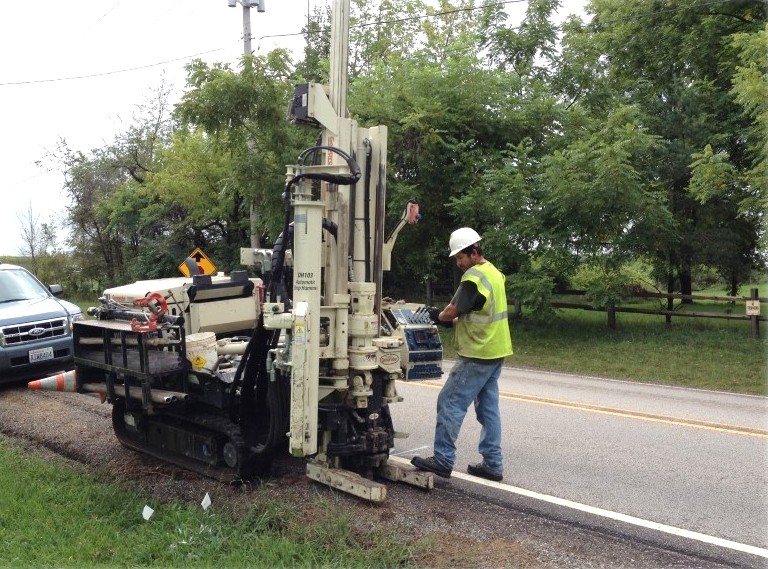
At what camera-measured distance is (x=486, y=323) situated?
6.15 m

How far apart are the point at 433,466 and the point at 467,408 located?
0.54 meters

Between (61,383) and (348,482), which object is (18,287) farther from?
(348,482)

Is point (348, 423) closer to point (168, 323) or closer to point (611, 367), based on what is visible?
point (168, 323)

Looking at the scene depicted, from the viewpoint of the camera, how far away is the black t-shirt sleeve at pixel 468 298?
19.8ft

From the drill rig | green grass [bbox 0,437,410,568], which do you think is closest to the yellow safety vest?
the drill rig

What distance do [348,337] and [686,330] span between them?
13498mm

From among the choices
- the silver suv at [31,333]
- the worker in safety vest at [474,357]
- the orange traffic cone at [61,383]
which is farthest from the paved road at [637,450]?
the silver suv at [31,333]

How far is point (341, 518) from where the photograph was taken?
4828mm

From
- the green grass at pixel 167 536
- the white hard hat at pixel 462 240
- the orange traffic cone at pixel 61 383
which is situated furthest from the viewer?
the orange traffic cone at pixel 61 383

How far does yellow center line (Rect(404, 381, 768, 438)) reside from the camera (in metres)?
8.14

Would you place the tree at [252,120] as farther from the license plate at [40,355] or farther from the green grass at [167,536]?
the green grass at [167,536]

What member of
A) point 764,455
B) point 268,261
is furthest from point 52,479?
point 764,455

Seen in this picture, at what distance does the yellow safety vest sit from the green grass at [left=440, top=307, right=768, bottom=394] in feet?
25.7

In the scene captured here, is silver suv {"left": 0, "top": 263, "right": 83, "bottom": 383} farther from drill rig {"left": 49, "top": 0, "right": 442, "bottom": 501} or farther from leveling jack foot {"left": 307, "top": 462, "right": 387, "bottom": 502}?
leveling jack foot {"left": 307, "top": 462, "right": 387, "bottom": 502}
